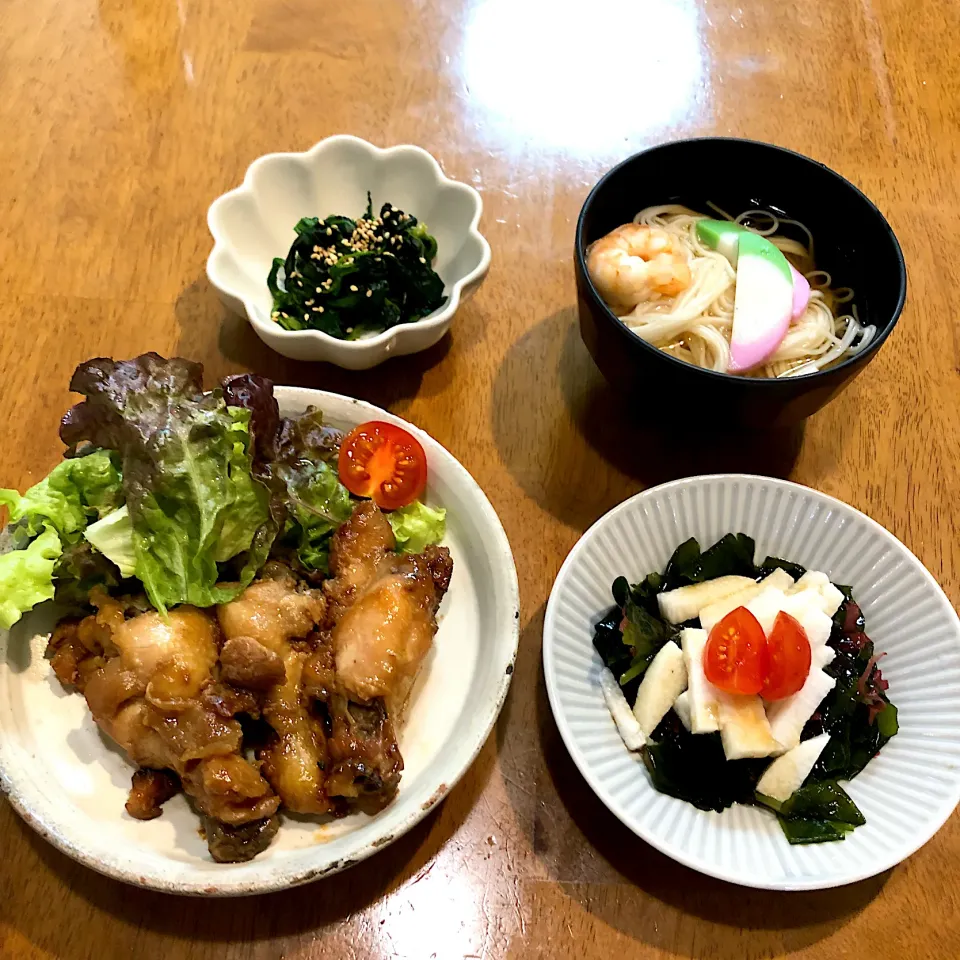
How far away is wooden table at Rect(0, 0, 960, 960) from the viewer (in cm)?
142

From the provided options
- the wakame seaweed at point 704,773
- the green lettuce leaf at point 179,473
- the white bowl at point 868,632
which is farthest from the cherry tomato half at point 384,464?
the wakame seaweed at point 704,773

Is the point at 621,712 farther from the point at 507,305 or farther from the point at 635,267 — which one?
the point at 507,305

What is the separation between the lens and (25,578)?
1396 millimetres

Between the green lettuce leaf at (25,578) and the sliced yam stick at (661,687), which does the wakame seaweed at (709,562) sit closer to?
the sliced yam stick at (661,687)

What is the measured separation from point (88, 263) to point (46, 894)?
1485 mm

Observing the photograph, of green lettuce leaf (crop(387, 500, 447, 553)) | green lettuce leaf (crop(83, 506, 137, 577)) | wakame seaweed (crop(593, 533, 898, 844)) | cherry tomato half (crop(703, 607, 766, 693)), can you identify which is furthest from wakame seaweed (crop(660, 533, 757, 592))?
green lettuce leaf (crop(83, 506, 137, 577))

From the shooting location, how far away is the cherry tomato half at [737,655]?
1.40 meters

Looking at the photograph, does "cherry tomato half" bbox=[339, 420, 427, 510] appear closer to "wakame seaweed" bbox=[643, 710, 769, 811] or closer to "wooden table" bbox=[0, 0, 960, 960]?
"wooden table" bbox=[0, 0, 960, 960]

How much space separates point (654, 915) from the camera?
142 cm

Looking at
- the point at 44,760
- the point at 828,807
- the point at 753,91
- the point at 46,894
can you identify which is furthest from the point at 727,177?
the point at 46,894

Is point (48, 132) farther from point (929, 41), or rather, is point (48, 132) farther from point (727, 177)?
point (929, 41)

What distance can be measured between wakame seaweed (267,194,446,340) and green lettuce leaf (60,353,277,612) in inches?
16.0

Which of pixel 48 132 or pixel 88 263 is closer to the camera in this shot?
pixel 88 263

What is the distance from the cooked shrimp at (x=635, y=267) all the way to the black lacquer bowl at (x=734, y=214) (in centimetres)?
5
